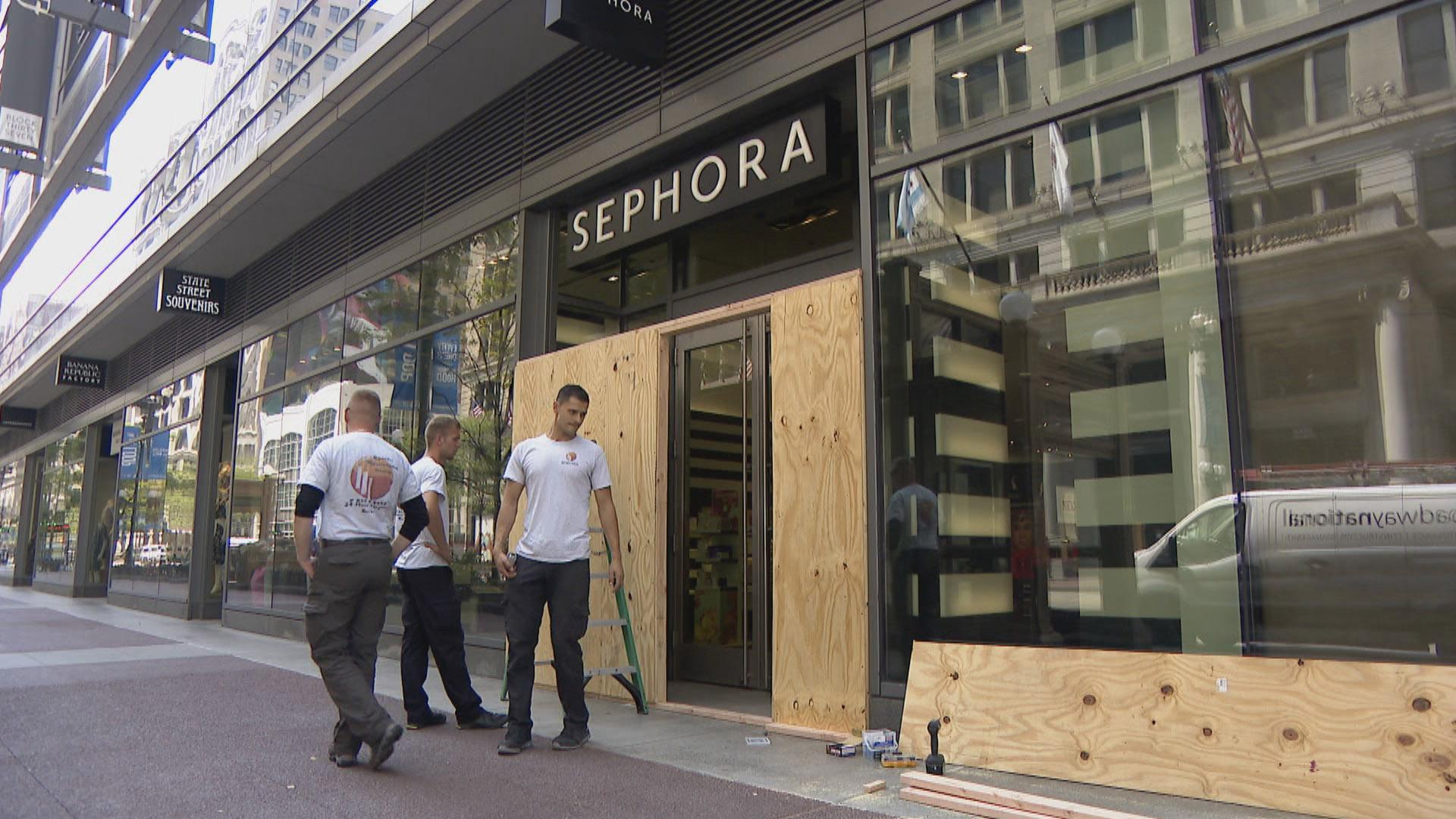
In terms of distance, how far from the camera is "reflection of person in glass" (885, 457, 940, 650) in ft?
17.3

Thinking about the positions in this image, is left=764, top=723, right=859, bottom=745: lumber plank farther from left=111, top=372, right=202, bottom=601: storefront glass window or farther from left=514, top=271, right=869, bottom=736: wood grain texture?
left=111, top=372, right=202, bottom=601: storefront glass window

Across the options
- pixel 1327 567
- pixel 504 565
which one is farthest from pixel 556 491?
pixel 1327 567

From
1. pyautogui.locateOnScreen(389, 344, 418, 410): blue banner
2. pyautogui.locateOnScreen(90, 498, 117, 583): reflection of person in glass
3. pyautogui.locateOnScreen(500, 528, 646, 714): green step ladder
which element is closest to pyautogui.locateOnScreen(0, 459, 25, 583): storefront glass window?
pyautogui.locateOnScreen(90, 498, 117, 583): reflection of person in glass

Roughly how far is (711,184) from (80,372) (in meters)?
18.9

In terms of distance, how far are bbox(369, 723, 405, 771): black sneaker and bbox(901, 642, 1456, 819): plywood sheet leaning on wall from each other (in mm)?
2424

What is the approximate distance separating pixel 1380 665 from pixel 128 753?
220 inches

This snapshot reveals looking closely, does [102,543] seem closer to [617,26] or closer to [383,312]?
[383,312]

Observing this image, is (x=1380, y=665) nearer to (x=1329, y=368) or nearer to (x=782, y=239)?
(x=1329, y=368)

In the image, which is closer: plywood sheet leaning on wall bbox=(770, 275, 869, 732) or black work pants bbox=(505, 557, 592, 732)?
black work pants bbox=(505, 557, 592, 732)

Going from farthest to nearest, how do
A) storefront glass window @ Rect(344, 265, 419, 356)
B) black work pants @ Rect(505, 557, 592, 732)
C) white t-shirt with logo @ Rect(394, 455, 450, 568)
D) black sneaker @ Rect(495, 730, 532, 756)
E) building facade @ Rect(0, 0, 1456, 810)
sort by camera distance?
storefront glass window @ Rect(344, 265, 419, 356) → white t-shirt with logo @ Rect(394, 455, 450, 568) → black work pants @ Rect(505, 557, 592, 732) → black sneaker @ Rect(495, 730, 532, 756) → building facade @ Rect(0, 0, 1456, 810)

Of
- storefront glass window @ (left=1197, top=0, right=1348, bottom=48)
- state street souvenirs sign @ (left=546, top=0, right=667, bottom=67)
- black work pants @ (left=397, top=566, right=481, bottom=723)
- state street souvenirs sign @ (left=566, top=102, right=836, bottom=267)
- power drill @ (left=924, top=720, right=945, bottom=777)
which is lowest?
power drill @ (left=924, top=720, right=945, bottom=777)

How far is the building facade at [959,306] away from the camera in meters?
3.98

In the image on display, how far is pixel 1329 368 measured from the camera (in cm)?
404

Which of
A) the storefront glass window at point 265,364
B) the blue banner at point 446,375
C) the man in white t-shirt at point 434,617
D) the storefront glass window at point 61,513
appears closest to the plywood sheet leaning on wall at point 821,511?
the man in white t-shirt at point 434,617
